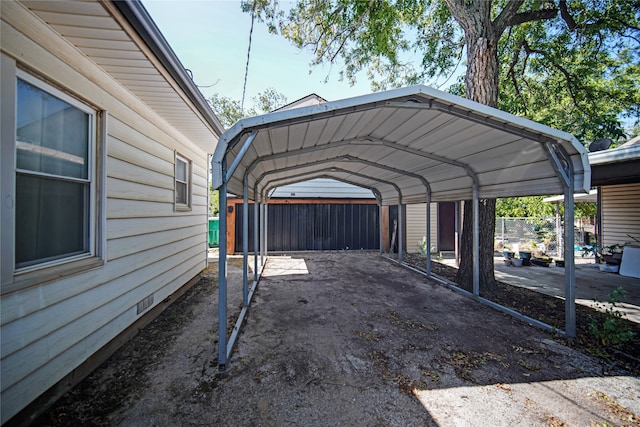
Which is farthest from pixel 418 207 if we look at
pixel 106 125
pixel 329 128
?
pixel 106 125

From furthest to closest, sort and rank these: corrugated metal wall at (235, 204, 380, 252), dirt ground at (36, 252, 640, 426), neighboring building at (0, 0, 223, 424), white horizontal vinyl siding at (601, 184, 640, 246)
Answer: corrugated metal wall at (235, 204, 380, 252) < white horizontal vinyl siding at (601, 184, 640, 246) < dirt ground at (36, 252, 640, 426) < neighboring building at (0, 0, 223, 424)

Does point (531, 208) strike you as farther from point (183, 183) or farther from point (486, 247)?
point (183, 183)

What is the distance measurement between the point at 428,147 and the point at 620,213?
7.98m

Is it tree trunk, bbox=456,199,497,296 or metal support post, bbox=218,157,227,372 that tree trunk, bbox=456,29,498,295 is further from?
metal support post, bbox=218,157,227,372

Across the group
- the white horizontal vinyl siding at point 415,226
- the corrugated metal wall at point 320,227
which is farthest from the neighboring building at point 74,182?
the white horizontal vinyl siding at point 415,226

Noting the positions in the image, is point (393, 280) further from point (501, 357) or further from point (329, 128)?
point (329, 128)

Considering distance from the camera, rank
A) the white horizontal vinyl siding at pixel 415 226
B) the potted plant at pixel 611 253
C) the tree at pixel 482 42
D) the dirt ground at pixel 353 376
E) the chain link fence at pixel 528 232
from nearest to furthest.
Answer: the dirt ground at pixel 353 376
the tree at pixel 482 42
the potted plant at pixel 611 253
the white horizontal vinyl siding at pixel 415 226
the chain link fence at pixel 528 232

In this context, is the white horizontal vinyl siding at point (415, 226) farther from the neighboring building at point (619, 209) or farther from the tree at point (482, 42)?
the neighboring building at point (619, 209)

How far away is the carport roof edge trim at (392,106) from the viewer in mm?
2523

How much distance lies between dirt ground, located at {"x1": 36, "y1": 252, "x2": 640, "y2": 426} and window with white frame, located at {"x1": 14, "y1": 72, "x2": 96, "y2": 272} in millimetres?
1238

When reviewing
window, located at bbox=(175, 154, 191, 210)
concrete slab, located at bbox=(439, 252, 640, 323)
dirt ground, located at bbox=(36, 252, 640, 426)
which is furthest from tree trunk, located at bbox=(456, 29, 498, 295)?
window, located at bbox=(175, 154, 191, 210)

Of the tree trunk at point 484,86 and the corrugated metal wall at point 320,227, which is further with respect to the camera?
the corrugated metal wall at point 320,227

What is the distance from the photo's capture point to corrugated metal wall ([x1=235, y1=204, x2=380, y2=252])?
9992 millimetres

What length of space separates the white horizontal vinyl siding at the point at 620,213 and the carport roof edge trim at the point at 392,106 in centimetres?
730
